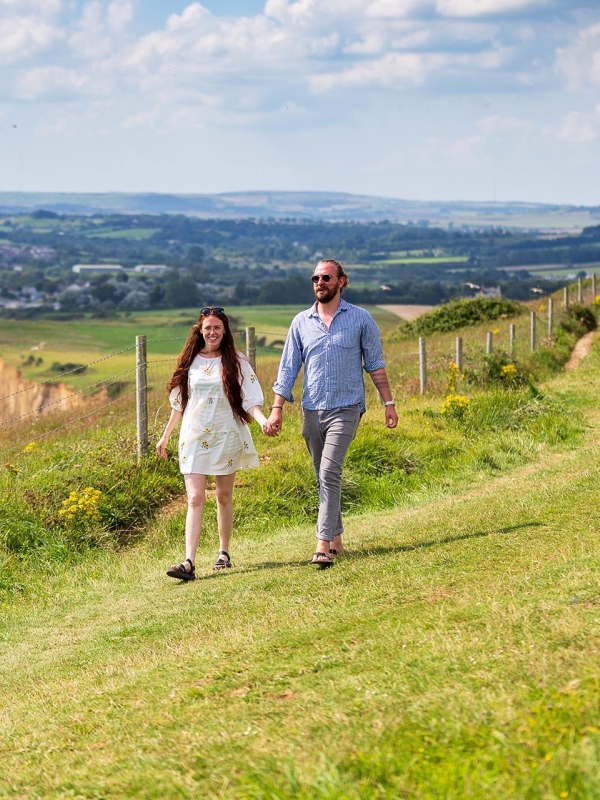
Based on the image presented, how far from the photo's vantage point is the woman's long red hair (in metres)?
7.76

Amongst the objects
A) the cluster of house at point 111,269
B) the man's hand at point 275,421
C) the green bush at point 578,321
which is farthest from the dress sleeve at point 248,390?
the cluster of house at point 111,269

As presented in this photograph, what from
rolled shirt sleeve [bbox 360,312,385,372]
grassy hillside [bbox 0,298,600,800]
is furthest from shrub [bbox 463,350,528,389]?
rolled shirt sleeve [bbox 360,312,385,372]

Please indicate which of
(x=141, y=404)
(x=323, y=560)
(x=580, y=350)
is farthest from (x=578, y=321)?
(x=323, y=560)

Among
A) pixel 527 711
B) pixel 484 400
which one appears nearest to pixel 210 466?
pixel 527 711

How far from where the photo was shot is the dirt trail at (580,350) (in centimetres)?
2262

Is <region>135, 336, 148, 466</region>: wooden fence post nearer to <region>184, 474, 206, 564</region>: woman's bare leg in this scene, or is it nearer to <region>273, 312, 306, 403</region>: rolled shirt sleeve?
<region>184, 474, 206, 564</region>: woman's bare leg

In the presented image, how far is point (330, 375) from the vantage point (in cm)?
750

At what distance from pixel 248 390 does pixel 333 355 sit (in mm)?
742

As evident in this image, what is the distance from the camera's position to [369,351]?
7.63 m

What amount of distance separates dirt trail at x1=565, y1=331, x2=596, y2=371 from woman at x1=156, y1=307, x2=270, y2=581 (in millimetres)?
15019

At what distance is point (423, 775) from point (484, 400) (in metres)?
10.9

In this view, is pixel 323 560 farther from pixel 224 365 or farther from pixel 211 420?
pixel 224 365

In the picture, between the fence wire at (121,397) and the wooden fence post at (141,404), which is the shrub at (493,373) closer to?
the fence wire at (121,397)

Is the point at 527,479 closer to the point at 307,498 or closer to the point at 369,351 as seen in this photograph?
the point at 307,498
